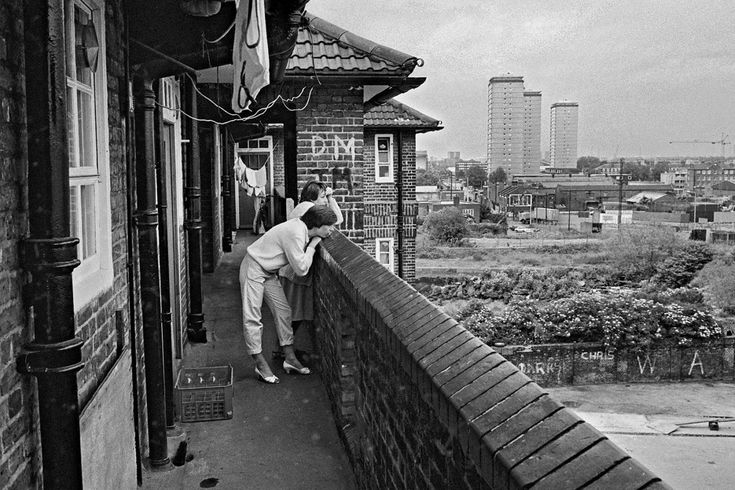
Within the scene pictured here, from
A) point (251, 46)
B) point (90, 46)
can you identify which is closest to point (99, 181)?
point (90, 46)

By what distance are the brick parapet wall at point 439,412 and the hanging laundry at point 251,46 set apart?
1361 millimetres

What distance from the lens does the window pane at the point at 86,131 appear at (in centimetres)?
372

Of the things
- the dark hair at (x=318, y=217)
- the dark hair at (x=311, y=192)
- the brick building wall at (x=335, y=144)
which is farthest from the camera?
the brick building wall at (x=335, y=144)

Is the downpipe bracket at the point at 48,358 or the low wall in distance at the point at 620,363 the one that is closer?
the downpipe bracket at the point at 48,358

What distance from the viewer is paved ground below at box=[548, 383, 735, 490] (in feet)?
46.9

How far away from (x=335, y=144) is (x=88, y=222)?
5.70m

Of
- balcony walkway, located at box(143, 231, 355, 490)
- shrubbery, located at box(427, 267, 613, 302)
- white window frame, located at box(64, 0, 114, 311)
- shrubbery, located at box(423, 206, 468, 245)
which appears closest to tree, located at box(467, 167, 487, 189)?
shrubbery, located at box(423, 206, 468, 245)

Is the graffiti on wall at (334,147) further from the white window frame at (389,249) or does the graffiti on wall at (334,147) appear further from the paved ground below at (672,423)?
the white window frame at (389,249)

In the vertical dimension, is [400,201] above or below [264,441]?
above

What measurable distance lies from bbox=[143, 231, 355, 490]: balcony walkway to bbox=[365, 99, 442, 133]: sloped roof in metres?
15.2

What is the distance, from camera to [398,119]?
23109mm

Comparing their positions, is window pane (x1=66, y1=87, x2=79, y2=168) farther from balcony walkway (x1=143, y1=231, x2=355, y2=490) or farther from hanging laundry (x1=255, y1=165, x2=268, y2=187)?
hanging laundry (x1=255, y1=165, x2=268, y2=187)

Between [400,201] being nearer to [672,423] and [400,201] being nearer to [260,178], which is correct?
[260,178]

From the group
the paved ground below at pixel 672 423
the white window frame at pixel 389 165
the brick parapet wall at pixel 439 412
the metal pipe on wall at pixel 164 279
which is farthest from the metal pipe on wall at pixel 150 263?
the white window frame at pixel 389 165
